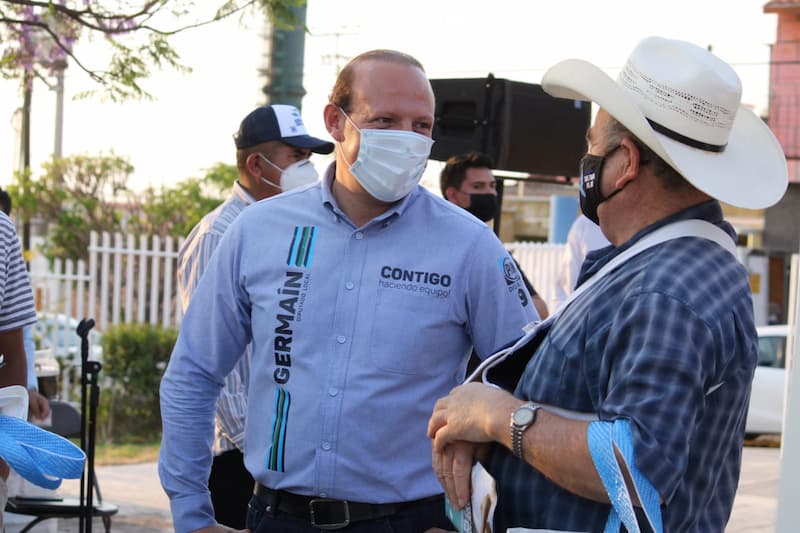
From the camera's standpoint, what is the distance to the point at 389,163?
336 cm

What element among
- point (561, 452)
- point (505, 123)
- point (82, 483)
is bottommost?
point (82, 483)

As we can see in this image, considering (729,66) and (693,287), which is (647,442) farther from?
(729,66)

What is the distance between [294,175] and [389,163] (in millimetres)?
1715

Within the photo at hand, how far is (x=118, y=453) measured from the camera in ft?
39.1

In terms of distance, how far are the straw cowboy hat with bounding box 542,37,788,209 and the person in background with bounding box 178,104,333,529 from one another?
1902 mm

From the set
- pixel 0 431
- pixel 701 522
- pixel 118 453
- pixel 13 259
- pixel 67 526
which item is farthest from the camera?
pixel 118 453

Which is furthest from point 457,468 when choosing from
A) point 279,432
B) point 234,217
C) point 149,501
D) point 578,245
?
point 149,501

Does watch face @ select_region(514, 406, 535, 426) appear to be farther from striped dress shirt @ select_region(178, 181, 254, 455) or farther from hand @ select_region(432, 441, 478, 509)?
striped dress shirt @ select_region(178, 181, 254, 455)

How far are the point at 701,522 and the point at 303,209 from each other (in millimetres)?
1542

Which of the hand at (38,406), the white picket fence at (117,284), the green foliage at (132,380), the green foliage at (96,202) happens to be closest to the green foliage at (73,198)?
the green foliage at (96,202)

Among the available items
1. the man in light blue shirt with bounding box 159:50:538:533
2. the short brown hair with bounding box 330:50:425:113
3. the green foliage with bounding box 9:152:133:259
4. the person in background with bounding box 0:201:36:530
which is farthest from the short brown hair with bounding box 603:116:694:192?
the green foliage with bounding box 9:152:133:259

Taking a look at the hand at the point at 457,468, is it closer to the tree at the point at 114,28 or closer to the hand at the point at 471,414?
the hand at the point at 471,414

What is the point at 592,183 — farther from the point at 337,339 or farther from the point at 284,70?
the point at 284,70

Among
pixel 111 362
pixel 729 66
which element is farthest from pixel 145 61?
pixel 111 362
